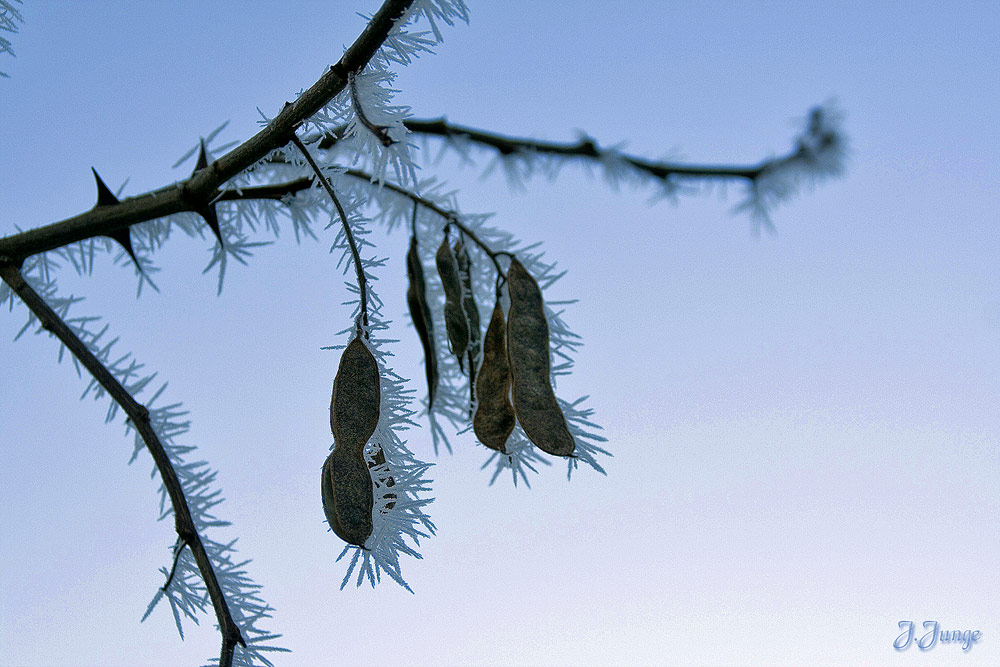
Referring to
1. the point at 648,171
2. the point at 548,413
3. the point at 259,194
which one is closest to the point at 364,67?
the point at 548,413

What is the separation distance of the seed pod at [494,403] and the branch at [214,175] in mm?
329

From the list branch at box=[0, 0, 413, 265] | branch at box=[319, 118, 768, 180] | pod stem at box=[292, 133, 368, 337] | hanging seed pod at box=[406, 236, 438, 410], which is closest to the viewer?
branch at box=[0, 0, 413, 265]

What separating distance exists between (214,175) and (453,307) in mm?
307

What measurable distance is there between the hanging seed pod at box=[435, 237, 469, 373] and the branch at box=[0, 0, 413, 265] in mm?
281

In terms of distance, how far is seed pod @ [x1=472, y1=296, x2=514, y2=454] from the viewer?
2.76 ft

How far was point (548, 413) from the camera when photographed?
2.59 feet

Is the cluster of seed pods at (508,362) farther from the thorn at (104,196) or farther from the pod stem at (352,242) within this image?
the thorn at (104,196)

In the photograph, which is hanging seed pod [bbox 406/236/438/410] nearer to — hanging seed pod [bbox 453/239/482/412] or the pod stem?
hanging seed pod [bbox 453/239/482/412]

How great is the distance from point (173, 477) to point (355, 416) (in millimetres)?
285

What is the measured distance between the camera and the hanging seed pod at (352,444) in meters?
0.64

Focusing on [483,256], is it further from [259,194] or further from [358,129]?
[358,129]

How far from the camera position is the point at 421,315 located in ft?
3.10


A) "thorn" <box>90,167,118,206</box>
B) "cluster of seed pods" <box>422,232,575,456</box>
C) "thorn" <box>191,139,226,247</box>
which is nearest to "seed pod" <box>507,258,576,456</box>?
"cluster of seed pods" <box>422,232,575,456</box>

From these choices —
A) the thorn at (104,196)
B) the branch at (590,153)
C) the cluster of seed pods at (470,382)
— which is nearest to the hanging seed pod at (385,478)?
the cluster of seed pods at (470,382)
